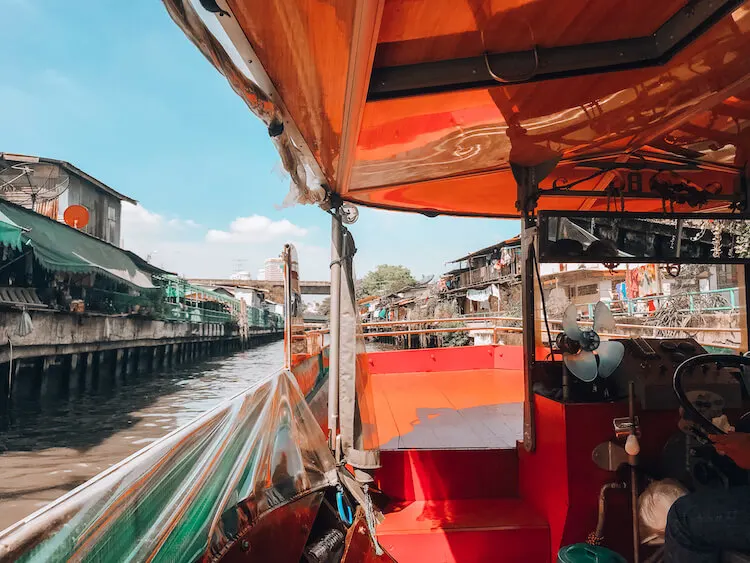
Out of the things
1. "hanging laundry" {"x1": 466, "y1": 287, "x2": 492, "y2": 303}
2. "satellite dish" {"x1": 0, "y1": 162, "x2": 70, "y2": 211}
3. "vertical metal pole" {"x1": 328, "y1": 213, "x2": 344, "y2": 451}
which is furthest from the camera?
"hanging laundry" {"x1": 466, "y1": 287, "x2": 492, "y2": 303}

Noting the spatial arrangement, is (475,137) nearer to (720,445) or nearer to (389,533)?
(720,445)

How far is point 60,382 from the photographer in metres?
16.8

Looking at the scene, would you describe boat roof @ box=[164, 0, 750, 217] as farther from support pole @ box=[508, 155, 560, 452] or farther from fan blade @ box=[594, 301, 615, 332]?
fan blade @ box=[594, 301, 615, 332]

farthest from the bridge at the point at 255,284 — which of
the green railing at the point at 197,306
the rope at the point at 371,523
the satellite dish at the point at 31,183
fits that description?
the rope at the point at 371,523

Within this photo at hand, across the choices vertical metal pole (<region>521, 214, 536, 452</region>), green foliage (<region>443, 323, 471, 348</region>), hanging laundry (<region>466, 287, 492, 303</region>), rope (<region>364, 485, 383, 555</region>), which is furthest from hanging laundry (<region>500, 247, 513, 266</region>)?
rope (<region>364, 485, 383, 555</region>)

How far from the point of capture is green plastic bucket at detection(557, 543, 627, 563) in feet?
6.69

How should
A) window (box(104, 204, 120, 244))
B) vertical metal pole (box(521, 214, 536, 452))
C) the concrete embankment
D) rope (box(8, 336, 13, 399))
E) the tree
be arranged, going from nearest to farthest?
vertical metal pole (box(521, 214, 536, 452))
rope (box(8, 336, 13, 399))
the concrete embankment
window (box(104, 204, 120, 244))
the tree

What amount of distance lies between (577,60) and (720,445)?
5.08 feet

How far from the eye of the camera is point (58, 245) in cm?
1330

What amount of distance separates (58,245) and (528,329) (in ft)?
47.4

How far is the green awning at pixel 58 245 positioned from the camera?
1123 centimetres

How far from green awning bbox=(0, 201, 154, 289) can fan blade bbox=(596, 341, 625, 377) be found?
1279cm

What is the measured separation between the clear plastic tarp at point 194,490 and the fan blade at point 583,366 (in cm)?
151

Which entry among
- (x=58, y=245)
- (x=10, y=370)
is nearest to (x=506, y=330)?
(x=58, y=245)
